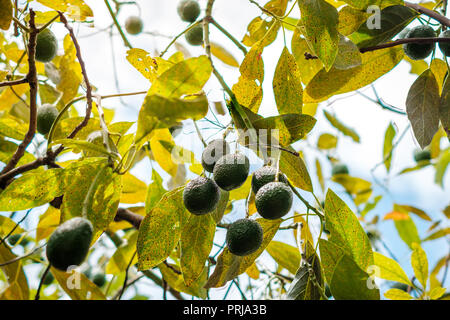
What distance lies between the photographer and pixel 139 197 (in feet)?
4.56

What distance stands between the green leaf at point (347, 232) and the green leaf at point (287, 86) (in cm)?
24

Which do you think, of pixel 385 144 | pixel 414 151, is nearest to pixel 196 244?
pixel 385 144

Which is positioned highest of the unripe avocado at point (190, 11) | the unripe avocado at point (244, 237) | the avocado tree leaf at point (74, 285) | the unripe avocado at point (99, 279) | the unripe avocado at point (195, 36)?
the unripe avocado at point (190, 11)

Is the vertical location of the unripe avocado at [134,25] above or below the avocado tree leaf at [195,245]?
above

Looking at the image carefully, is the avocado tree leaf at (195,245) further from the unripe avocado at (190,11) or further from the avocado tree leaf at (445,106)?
the unripe avocado at (190,11)

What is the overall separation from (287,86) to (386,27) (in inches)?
11.6

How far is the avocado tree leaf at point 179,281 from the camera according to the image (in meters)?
1.25

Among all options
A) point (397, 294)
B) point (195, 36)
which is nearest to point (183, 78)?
point (195, 36)

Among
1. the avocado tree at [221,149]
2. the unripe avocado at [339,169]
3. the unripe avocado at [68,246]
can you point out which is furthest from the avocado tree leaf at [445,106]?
the unripe avocado at [339,169]

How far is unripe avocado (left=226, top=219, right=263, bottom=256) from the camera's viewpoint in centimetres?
79

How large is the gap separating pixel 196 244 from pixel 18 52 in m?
0.94

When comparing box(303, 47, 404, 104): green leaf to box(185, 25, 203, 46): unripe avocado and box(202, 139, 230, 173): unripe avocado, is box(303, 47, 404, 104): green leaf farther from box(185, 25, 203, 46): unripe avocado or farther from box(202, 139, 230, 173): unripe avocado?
box(185, 25, 203, 46): unripe avocado
